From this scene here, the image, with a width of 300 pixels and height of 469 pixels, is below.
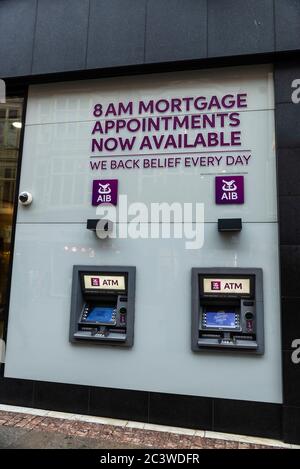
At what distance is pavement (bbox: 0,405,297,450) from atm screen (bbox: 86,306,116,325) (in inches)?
47.4

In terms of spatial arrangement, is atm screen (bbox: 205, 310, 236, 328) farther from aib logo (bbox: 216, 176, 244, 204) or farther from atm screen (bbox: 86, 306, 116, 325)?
aib logo (bbox: 216, 176, 244, 204)

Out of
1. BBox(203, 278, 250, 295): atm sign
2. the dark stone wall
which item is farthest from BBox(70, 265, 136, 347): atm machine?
the dark stone wall

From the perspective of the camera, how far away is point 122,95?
534 centimetres

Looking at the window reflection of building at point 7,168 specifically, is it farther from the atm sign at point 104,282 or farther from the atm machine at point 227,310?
the atm machine at point 227,310

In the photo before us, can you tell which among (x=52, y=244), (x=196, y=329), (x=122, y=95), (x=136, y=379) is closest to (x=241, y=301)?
(x=196, y=329)

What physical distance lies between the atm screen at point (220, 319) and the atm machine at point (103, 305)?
38.0 inches

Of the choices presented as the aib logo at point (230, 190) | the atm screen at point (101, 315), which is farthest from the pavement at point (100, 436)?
the aib logo at point (230, 190)

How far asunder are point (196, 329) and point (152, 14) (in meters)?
4.21

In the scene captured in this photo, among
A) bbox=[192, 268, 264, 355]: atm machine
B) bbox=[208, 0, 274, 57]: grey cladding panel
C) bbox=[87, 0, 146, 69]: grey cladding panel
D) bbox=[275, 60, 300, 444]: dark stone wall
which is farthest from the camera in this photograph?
bbox=[87, 0, 146, 69]: grey cladding panel

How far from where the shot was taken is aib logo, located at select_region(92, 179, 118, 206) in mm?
5121

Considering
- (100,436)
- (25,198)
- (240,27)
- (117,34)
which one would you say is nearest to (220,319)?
(100,436)

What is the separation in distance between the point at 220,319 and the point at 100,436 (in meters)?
1.92

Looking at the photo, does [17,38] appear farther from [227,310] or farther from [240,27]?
[227,310]
